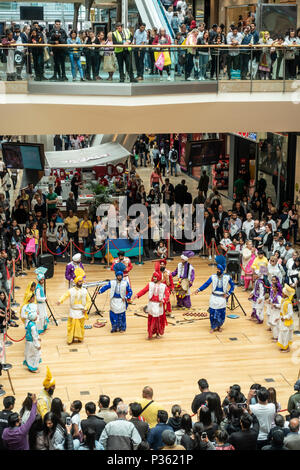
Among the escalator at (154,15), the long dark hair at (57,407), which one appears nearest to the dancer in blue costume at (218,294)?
the long dark hair at (57,407)

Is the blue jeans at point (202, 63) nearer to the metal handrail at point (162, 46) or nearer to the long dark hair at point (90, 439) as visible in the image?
the metal handrail at point (162, 46)

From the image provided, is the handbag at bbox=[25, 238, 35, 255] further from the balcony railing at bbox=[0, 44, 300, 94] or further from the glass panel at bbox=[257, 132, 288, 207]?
the glass panel at bbox=[257, 132, 288, 207]

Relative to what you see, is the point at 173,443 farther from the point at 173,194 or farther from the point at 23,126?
the point at 173,194

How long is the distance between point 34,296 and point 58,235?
622 centimetres

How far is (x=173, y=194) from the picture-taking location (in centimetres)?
2317

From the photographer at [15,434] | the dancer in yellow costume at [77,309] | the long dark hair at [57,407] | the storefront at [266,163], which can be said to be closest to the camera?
the photographer at [15,434]

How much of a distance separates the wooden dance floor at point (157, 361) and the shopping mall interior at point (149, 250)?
47mm

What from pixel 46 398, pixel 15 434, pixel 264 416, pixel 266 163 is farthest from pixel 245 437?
pixel 266 163

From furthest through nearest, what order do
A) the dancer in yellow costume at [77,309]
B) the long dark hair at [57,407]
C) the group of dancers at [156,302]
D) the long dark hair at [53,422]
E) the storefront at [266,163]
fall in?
the storefront at [266,163] < the dancer in yellow costume at [77,309] < the group of dancers at [156,302] < the long dark hair at [57,407] < the long dark hair at [53,422]

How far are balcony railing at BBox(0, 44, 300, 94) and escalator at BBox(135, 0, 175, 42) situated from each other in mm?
2662

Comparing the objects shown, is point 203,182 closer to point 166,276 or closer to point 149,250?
point 149,250

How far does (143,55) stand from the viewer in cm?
1827

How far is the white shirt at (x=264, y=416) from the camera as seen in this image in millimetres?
9828
